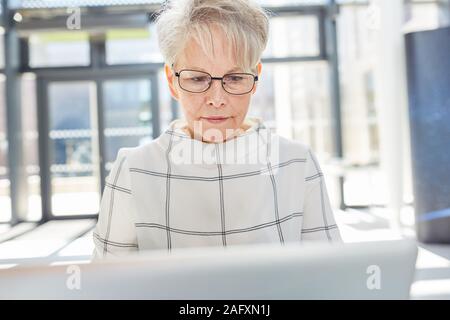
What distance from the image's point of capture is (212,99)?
0.62 m

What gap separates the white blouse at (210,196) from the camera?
65cm

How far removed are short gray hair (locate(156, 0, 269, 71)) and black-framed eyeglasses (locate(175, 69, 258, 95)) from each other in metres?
0.02

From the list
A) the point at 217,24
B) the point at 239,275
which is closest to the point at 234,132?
the point at 217,24

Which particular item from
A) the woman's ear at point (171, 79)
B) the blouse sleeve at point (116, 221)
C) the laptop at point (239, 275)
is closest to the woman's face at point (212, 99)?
the woman's ear at point (171, 79)

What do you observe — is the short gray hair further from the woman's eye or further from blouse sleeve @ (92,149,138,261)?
blouse sleeve @ (92,149,138,261)

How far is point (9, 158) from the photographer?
5078 mm

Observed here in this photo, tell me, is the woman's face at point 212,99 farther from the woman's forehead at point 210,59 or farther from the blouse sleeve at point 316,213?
the blouse sleeve at point 316,213

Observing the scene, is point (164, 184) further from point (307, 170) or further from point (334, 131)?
point (334, 131)

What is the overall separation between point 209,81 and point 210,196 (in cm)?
16

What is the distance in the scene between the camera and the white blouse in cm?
65

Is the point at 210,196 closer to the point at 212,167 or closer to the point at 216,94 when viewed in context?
the point at 212,167

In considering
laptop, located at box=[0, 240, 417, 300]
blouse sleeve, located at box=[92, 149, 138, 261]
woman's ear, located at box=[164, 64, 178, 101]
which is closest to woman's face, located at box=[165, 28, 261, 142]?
woman's ear, located at box=[164, 64, 178, 101]

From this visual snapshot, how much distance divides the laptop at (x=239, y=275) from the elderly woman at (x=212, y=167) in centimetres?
23
